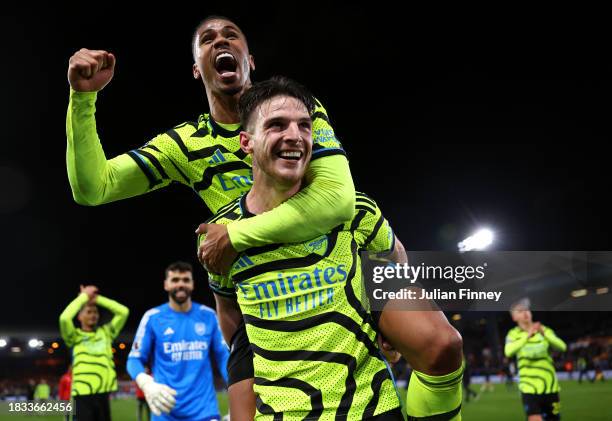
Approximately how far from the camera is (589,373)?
31094 millimetres

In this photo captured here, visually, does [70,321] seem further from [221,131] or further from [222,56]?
[222,56]

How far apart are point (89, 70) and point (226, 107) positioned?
844 millimetres

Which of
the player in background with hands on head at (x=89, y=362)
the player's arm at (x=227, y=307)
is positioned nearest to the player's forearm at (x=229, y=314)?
the player's arm at (x=227, y=307)

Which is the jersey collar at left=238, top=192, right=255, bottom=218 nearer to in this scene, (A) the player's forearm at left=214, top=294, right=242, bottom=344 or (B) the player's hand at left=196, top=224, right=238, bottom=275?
(B) the player's hand at left=196, top=224, right=238, bottom=275

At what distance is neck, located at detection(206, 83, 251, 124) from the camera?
3.36m

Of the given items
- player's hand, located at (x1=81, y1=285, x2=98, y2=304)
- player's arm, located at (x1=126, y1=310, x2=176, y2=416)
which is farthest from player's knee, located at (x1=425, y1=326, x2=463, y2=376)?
player's hand, located at (x1=81, y1=285, x2=98, y2=304)

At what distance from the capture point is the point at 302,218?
2412 mm

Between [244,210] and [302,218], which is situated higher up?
[244,210]

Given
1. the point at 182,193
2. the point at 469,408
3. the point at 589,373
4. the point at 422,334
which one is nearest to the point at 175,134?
the point at 422,334

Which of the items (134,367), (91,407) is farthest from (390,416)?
(91,407)

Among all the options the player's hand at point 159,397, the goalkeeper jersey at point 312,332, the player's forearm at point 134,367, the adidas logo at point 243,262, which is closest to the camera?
the goalkeeper jersey at point 312,332

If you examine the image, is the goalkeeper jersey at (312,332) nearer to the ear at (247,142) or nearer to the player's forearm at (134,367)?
the ear at (247,142)

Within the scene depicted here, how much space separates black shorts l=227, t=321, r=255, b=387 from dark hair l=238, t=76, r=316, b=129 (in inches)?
38.8

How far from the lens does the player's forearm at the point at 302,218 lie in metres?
2.40
